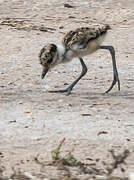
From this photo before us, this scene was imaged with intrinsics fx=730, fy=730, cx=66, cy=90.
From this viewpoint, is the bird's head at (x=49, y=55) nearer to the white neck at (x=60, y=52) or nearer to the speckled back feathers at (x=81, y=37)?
the white neck at (x=60, y=52)

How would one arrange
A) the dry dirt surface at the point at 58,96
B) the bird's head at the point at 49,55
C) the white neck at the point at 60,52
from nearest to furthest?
the dry dirt surface at the point at 58,96, the bird's head at the point at 49,55, the white neck at the point at 60,52

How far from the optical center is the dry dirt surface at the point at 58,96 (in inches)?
248

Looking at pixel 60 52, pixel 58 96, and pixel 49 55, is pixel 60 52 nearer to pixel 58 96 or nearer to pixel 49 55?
pixel 49 55

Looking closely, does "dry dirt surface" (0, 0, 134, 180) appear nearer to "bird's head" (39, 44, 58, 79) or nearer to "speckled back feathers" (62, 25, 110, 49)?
"bird's head" (39, 44, 58, 79)

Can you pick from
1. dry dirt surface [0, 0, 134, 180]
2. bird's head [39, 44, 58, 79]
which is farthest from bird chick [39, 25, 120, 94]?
dry dirt surface [0, 0, 134, 180]

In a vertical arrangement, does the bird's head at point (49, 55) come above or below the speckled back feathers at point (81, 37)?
below

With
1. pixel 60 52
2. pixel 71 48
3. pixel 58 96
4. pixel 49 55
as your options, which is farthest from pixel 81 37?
pixel 58 96

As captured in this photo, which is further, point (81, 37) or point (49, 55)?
point (81, 37)

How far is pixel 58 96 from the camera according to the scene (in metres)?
8.57

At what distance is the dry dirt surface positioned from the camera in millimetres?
6301

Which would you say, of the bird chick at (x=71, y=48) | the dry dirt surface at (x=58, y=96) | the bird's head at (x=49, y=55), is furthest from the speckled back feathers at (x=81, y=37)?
the dry dirt surface at (x=58, y=96)

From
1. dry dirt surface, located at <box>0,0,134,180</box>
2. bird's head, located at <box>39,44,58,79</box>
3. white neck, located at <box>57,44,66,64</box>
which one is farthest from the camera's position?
white neck, located at <box>57,44,66,64</box>

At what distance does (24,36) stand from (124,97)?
4.03m

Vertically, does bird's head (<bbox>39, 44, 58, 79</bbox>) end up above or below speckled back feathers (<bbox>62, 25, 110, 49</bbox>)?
below
